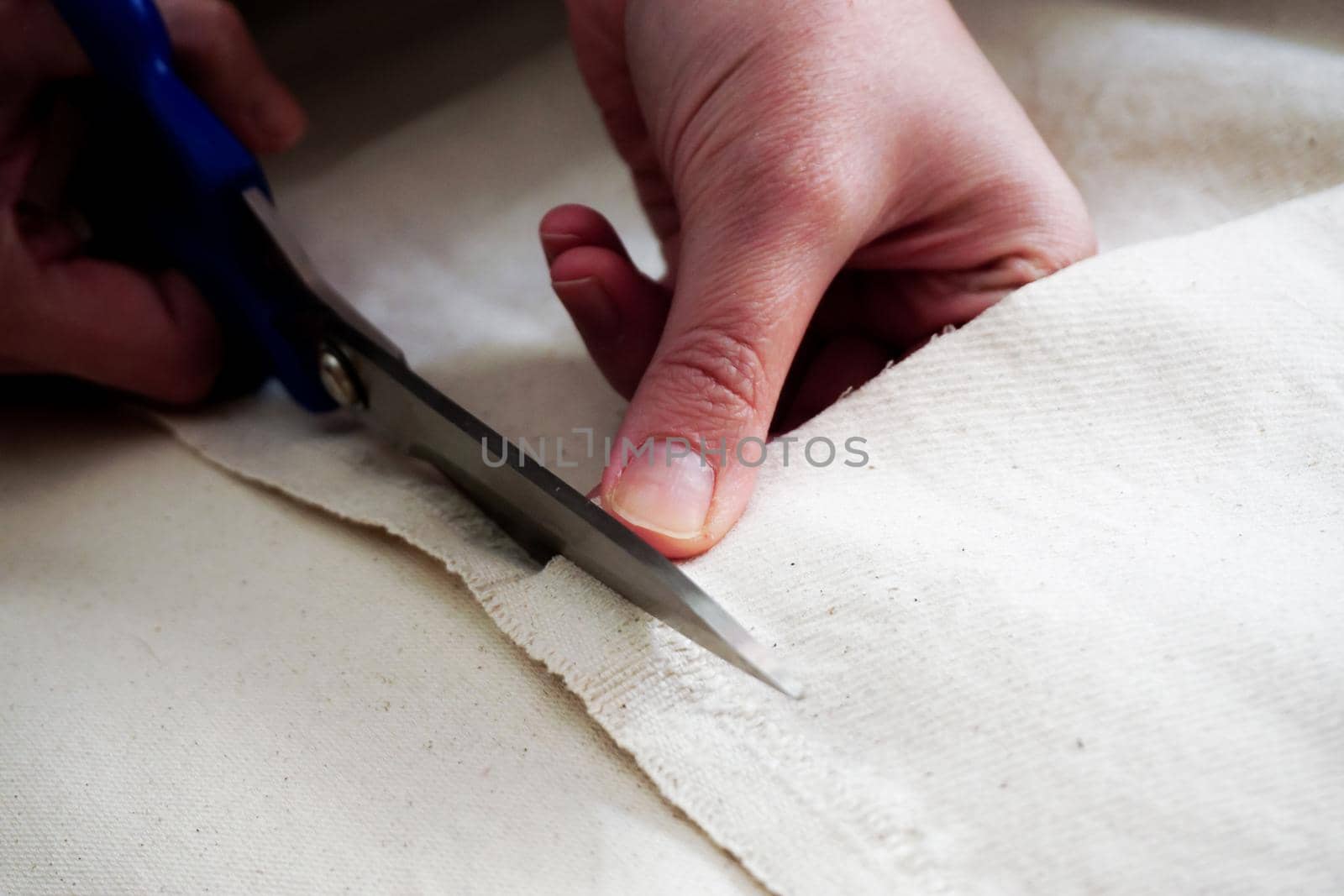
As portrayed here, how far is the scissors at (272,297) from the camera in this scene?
503mm

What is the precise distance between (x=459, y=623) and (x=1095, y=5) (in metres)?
0.74

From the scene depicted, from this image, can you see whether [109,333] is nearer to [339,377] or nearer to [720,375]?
[339,377]

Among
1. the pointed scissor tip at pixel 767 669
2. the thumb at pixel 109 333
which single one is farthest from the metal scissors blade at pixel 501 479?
the thumb at pixel 109 333

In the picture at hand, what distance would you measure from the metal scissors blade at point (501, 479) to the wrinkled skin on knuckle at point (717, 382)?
0.08 m

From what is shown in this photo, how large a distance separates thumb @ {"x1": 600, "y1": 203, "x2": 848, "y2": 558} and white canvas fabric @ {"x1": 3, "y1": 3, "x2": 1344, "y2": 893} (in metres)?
0.03

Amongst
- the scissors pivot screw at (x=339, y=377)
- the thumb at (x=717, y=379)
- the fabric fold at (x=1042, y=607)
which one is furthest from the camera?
the scissors pivot screw at (x=339, y=377)

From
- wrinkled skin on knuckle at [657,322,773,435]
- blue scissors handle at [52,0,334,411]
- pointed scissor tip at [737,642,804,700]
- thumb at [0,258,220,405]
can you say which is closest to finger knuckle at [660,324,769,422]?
wrinkled skin on knuckle at [657,322,773,435]

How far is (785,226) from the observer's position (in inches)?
21.2

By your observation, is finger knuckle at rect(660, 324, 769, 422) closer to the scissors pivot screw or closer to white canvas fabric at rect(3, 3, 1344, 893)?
white canvas fabric at rect(3, 3, 1344, 893)

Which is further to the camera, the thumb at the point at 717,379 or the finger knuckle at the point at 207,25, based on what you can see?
the finger knuckle at the point at 207,25

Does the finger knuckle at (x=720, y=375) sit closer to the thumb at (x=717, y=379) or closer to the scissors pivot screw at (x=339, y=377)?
the thumb at (x=717, y=379)

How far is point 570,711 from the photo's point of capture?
0.46 m

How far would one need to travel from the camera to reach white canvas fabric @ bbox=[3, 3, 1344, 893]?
38cm

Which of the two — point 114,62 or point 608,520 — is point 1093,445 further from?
point 114,62
